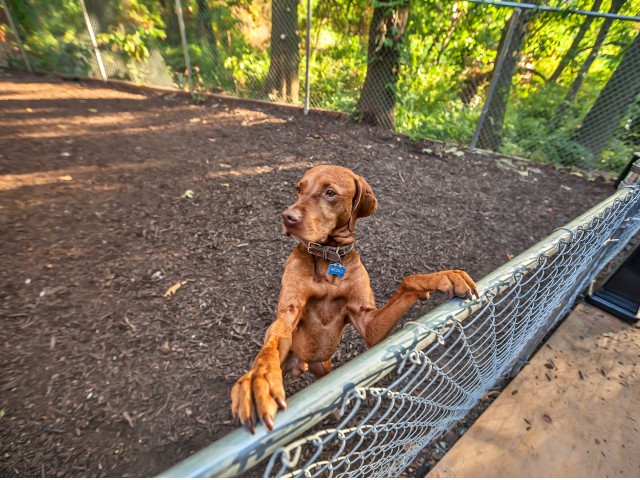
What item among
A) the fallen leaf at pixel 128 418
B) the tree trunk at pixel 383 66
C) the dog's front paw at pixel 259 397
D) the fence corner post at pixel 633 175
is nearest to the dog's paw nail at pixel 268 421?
the dog's front paw at pixel 259 397

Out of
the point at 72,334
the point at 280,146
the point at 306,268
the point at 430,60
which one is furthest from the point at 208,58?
the point at 306,268

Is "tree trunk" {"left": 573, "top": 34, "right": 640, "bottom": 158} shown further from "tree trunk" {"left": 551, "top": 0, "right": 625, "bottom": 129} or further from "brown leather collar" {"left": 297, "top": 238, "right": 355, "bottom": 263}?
"brown leather collar" {"left": 297, "top": 238, "right": 355, "bottom": 263}

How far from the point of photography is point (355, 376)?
88cm

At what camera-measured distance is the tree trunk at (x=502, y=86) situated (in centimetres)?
581

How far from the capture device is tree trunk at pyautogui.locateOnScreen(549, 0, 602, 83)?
18.5 feet

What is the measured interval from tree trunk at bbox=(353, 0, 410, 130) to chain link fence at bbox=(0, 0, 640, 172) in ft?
0.07

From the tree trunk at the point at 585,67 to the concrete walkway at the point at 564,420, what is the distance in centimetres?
515

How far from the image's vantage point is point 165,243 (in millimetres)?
3648

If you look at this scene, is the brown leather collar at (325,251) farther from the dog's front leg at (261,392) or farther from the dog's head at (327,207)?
the dog's front leg at (261,392)

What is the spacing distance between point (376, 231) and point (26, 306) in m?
3.61

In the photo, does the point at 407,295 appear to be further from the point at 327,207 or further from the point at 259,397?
the point at 259,397

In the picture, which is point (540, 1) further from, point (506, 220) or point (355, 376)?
point (355, 376)

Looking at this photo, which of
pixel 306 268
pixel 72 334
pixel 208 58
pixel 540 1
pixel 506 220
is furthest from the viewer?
pixel 208 58

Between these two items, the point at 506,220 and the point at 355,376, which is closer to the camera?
the point at 355,376
